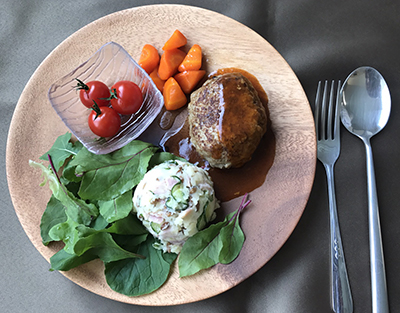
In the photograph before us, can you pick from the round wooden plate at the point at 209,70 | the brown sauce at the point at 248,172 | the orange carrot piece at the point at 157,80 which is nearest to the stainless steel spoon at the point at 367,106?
the round wooden plate at the point at 209,70

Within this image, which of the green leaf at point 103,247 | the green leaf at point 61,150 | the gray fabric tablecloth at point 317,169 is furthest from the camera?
the gray fabric tablecloth at point 317,169

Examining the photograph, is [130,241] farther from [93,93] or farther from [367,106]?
[367,106]

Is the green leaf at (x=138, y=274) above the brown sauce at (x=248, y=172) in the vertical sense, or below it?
below

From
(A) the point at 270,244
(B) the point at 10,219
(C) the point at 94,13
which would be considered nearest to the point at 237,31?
(C) the point at 94,13

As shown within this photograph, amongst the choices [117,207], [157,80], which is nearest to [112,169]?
[117,207]

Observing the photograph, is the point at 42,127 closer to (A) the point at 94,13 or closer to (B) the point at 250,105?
(A) the point at 94,13

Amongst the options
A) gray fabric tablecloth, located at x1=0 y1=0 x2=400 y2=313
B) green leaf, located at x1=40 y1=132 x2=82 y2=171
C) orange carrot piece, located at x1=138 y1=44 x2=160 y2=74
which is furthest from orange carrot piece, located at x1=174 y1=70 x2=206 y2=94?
green leaf, located at x1=40 y1=132 x2=82 y2=171

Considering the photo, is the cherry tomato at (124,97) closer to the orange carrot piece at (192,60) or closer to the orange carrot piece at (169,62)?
the orange carrot piece at (169,62)
